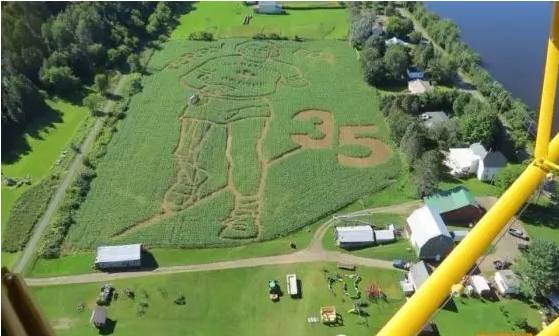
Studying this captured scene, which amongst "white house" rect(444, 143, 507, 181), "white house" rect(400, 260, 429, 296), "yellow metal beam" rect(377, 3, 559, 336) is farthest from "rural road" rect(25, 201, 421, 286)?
"yellow metal beam" rect(377, 3, 559, 336)

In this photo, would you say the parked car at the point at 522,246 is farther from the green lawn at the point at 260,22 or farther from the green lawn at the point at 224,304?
the green lawn at the point at 260,22

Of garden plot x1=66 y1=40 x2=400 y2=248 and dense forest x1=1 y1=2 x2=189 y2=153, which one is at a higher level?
dense forest x1=1 y1=2 x2=189 y2=153

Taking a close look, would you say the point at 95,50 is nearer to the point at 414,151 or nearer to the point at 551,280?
the point at 414,151

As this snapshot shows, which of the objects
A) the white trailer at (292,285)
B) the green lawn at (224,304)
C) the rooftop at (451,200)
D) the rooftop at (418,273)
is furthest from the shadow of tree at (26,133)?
the rooftop at (451,200)

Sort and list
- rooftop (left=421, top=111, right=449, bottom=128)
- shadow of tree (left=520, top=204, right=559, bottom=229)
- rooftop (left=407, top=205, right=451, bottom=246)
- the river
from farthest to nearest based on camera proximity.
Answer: the river → rooftop (left=421, top=111, right=449, bottom=128) → shadow of tree (left=520, top=204, right=559, bottom=229) → rooftop (left=407, top=205, right=451, bottom=246)

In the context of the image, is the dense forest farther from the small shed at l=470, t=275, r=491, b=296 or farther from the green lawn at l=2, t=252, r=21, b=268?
the small shed at l=470, t=275, r=491, b=296

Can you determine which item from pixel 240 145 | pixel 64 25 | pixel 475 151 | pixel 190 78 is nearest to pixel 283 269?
pixel 240 145

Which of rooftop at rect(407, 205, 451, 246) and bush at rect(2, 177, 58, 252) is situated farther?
bush at rect(2, 177, 58, 252)
